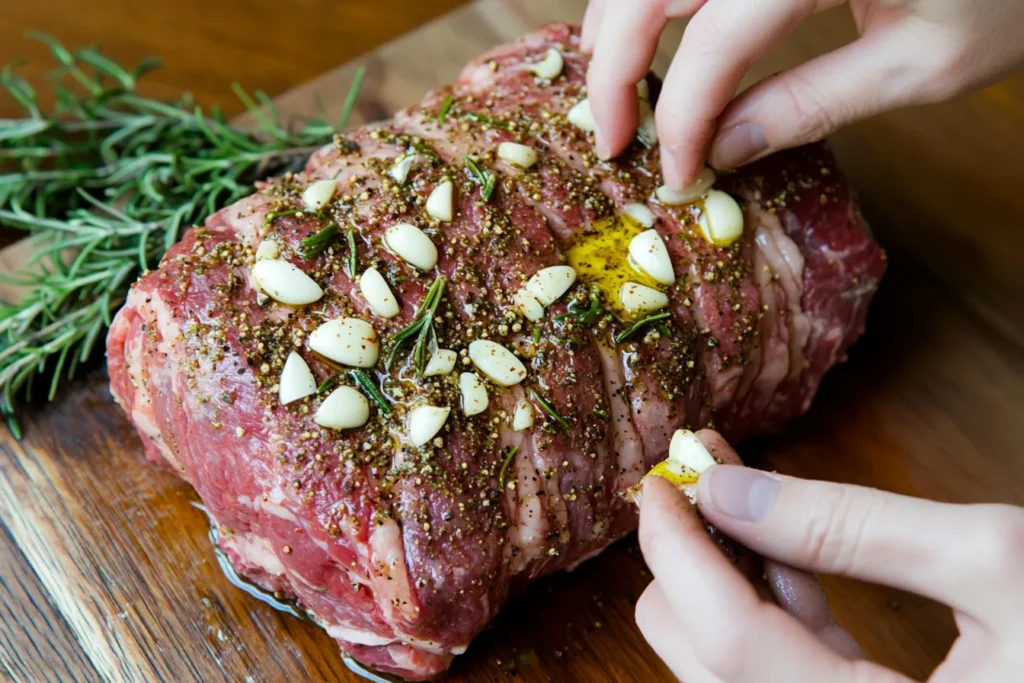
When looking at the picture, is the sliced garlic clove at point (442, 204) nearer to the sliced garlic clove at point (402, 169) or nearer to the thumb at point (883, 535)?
the sliced garlic clove at point (402, 169)

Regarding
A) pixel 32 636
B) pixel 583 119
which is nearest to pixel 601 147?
pixel 583 119

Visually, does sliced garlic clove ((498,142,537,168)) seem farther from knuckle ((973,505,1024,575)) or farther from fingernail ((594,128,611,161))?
knuckle ((973,505,1024,575))

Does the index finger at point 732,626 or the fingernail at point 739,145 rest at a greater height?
the fingernail at point 739,145

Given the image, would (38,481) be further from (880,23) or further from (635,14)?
(880,23)

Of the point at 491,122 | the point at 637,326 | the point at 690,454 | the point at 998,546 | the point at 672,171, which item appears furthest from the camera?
the point at 491,122

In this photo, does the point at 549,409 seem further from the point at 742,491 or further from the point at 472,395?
the point at 742,491

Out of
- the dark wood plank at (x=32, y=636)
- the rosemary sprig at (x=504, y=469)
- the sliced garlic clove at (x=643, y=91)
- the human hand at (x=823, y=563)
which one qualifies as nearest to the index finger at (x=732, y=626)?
the human hand at (x=823, y=563)
